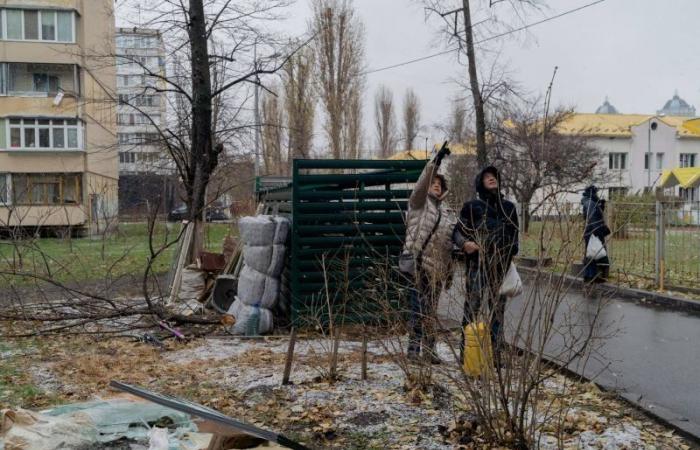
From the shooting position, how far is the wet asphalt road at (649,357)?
457 centimetres

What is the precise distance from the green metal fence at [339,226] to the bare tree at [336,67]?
85.7ft

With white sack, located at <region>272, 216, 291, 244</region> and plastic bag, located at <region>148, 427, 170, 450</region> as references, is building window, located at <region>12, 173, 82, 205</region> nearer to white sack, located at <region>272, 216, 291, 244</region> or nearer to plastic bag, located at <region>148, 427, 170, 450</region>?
white sack, located at <region>272, 216, 291, 244</region>

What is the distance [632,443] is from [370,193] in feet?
13.2

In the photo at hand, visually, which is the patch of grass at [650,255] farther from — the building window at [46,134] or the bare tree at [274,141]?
the building window at [46,134]

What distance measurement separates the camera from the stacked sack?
23.6 ft

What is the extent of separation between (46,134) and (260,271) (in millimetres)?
30878

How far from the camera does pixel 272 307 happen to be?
7.43 metres

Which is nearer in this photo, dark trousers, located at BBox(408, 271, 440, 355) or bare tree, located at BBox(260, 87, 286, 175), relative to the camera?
dark trousers, located at BBox(408, 271, 440, 355)

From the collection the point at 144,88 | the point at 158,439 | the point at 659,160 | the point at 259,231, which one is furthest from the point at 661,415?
the point at 659,160

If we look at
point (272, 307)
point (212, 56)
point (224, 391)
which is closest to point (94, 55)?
point (212, 56)

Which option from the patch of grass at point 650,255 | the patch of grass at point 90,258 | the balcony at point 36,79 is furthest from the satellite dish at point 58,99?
the patch of grass at point 650,255

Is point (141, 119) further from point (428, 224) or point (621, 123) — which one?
point (428, 224)

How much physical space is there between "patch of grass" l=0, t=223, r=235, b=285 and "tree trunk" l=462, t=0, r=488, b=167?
6409 mm

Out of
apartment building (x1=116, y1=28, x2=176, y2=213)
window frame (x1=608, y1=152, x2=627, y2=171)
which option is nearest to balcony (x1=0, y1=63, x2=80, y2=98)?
apartment building (x1=116, y1=28, x2=176, y2=213)
